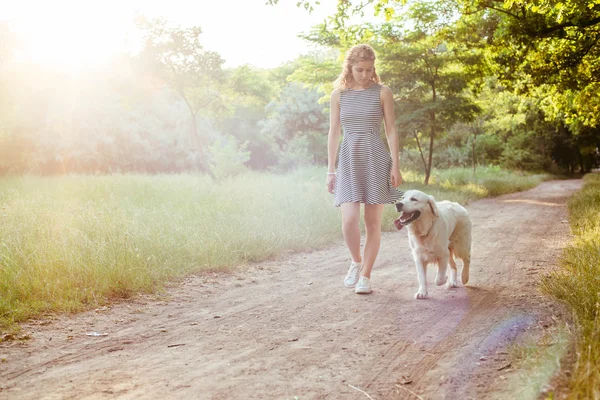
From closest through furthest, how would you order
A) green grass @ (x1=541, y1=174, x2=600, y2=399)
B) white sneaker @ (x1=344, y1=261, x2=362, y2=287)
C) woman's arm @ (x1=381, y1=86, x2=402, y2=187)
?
green grass @ (x1=541, y1=174, x2=600, y2=399) → woman's arm @ (x1=381, y1=86, x2=402, y2=187) → white sneaker @ (x1=344, y1=261, x2=362, y2=287)

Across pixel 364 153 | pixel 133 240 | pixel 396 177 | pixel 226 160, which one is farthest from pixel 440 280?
pixel 226 160

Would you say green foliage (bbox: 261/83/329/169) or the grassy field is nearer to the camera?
the grassy field

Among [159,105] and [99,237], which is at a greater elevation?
[159,105]

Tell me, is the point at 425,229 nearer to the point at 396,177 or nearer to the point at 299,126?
the point at 396,177

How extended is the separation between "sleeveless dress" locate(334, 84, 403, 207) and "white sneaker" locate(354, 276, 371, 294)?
31.5 inches

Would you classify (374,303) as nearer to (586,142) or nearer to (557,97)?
(557,97)

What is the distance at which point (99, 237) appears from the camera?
6.89 metres

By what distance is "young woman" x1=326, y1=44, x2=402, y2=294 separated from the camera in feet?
17.4

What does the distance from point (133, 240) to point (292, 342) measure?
3.68 meters

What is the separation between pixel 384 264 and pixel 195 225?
10.7 ft

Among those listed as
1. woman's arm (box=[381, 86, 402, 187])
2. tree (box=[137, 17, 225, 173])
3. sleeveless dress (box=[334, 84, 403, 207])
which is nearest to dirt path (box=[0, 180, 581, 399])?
sleeveless dress (box=[334, 84, 403, 207])

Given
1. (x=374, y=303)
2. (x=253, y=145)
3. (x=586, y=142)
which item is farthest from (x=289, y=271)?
(x=586, y=142)

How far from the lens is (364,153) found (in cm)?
541

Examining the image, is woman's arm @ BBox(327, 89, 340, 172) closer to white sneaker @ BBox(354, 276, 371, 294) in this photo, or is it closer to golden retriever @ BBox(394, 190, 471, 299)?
golden retriever @ BBox(394, 190, 471, 299)
